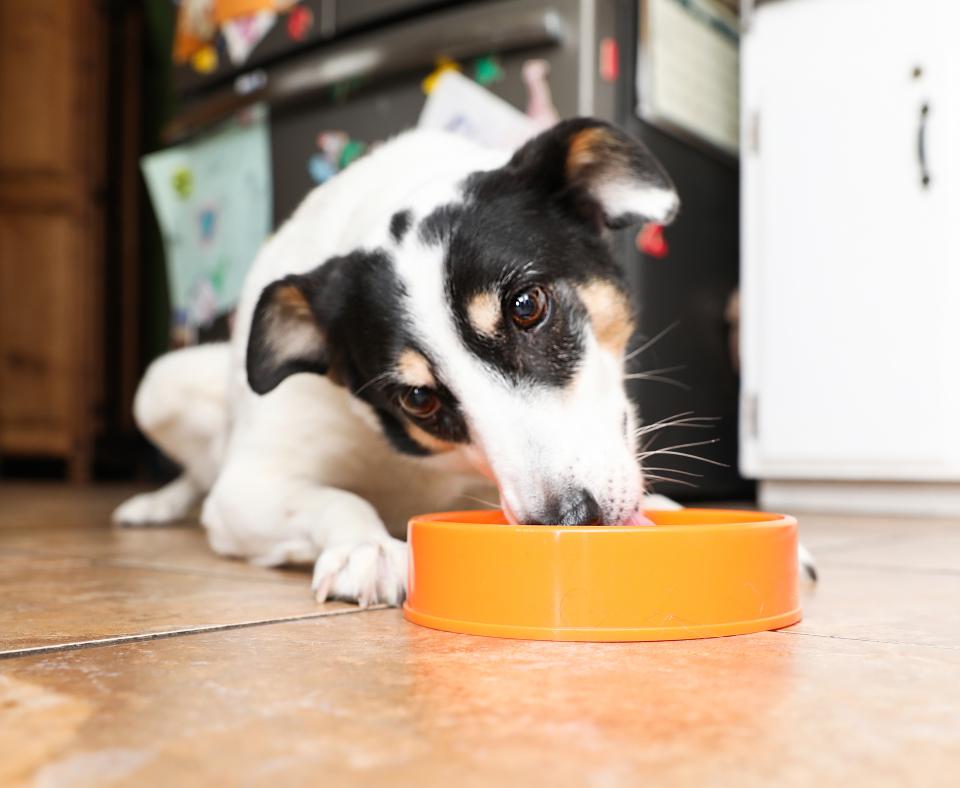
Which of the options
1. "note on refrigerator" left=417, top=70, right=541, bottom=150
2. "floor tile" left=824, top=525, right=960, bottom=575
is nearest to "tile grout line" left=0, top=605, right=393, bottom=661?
"floor tile" left=824, top=525, right=960, bottom=575

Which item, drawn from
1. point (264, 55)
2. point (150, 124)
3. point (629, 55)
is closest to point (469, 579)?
point (629, 55)

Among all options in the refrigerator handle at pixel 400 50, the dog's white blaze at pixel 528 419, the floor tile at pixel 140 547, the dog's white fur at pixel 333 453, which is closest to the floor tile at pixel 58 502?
the floor tile at pixel 140 547

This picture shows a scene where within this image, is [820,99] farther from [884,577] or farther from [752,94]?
[884,577]

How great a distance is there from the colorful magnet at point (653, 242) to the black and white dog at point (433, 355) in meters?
0.98

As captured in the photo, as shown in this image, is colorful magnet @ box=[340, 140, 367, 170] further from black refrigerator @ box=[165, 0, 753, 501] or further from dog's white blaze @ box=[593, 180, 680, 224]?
dog's white blaze @ box=[593, 180, 680, 224]

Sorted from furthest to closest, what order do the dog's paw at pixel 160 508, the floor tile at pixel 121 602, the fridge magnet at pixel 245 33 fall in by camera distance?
the fridge magnet at pixel 245 33, the dog's paw at pixel 160 508, the floor tile at pixel 121 602

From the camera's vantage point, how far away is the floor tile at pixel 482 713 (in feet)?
1.86

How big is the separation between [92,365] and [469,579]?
4362mm

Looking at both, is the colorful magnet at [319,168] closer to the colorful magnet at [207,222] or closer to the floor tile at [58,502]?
the colorful magnet at [207,222]

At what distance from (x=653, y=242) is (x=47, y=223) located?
318cm

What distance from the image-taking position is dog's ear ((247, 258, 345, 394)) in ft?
4.90

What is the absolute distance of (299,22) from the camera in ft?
9.80

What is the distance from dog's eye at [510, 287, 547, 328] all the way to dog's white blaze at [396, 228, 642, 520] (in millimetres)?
78

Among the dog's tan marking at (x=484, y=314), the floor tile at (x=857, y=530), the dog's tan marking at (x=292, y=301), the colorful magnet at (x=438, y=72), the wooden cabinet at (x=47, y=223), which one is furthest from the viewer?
the wooden cabinet at (x=47, y=223)
